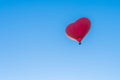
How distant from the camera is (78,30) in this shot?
104688 mm

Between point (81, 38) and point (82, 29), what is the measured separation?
70 centimetres

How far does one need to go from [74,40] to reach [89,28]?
4.83ft

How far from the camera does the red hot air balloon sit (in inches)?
4119

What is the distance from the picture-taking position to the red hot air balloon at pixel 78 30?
4119 inches

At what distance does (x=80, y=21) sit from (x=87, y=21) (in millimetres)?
553

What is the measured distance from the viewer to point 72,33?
105 m

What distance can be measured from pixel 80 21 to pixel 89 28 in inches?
34.4

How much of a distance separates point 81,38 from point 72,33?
30.9 inches

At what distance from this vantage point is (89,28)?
344 feet

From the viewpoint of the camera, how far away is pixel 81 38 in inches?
4119

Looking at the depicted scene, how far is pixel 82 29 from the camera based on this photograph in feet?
344

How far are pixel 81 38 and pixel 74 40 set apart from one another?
67 centimetres

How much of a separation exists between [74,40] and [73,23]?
4.37ft

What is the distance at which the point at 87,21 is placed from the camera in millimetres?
105125
